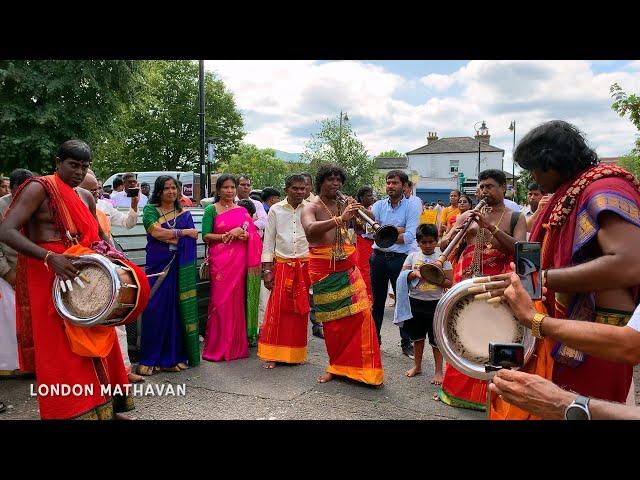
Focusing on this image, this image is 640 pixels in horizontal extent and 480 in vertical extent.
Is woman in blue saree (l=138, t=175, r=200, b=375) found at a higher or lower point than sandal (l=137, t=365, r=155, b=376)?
higher

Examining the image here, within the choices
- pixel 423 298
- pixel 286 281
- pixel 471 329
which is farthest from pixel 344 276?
pixel 471 329

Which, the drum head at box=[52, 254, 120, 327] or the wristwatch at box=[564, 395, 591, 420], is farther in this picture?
the drum head at box=[52, 254, 120, 327]

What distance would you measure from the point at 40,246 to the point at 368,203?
525 centimetres

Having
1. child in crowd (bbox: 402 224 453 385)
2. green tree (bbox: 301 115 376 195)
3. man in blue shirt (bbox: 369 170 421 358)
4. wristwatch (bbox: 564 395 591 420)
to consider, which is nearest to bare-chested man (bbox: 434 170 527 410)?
child in crowd (bbox: 402 224 453 385)

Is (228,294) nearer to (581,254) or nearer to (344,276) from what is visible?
(344,276)

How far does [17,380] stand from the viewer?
4512 millimetres

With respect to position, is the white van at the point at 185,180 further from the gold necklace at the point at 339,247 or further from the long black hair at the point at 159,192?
the gold necklace at the point at 339,247

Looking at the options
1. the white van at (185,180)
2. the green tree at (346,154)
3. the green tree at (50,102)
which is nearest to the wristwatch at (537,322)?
the green tree at (50,102)

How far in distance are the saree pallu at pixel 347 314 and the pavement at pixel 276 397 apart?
192 mm

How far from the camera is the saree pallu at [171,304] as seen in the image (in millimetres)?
4887

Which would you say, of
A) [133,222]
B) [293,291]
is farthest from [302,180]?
[133,222]

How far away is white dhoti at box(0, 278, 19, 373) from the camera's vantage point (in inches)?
175

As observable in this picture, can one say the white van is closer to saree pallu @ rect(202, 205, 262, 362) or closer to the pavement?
saree pallu @ rect(202, 205, 262, 362)

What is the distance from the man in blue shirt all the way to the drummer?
3.01 m
